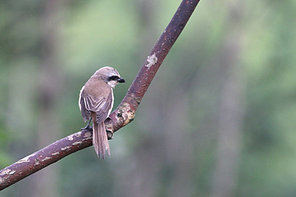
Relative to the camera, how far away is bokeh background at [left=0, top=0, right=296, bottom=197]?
1772 centimetres

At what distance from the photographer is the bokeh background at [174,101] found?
1772 centimetres

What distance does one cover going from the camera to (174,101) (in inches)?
A: 870

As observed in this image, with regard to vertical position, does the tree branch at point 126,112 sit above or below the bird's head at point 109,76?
below

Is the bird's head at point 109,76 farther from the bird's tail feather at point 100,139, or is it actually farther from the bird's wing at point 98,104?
the bird's tail feather at point 100,139

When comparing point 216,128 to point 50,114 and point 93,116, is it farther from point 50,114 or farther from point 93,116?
point 93,116

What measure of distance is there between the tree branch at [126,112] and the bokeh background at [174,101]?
10132 millimetres

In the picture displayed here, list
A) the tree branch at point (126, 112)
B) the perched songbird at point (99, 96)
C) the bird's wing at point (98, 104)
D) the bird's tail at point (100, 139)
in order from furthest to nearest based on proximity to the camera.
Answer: the perched songbird at point (99, 96) < the bird's wing at point (98, 104) < the bird's tail at point (100, 139) < the tree branch at point (126, 112)

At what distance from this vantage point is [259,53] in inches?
1052

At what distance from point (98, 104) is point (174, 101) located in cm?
1616

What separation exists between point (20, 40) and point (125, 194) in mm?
9525

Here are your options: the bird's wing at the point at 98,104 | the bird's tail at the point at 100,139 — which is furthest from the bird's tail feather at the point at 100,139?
the bird's wing at the point at 98,104

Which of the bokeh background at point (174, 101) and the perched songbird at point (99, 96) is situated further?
the bokeh background at point (174, 101)

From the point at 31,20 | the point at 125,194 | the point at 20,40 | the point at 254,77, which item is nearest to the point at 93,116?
the point at 20,40

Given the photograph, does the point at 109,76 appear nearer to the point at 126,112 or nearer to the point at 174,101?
the point at 126,112
